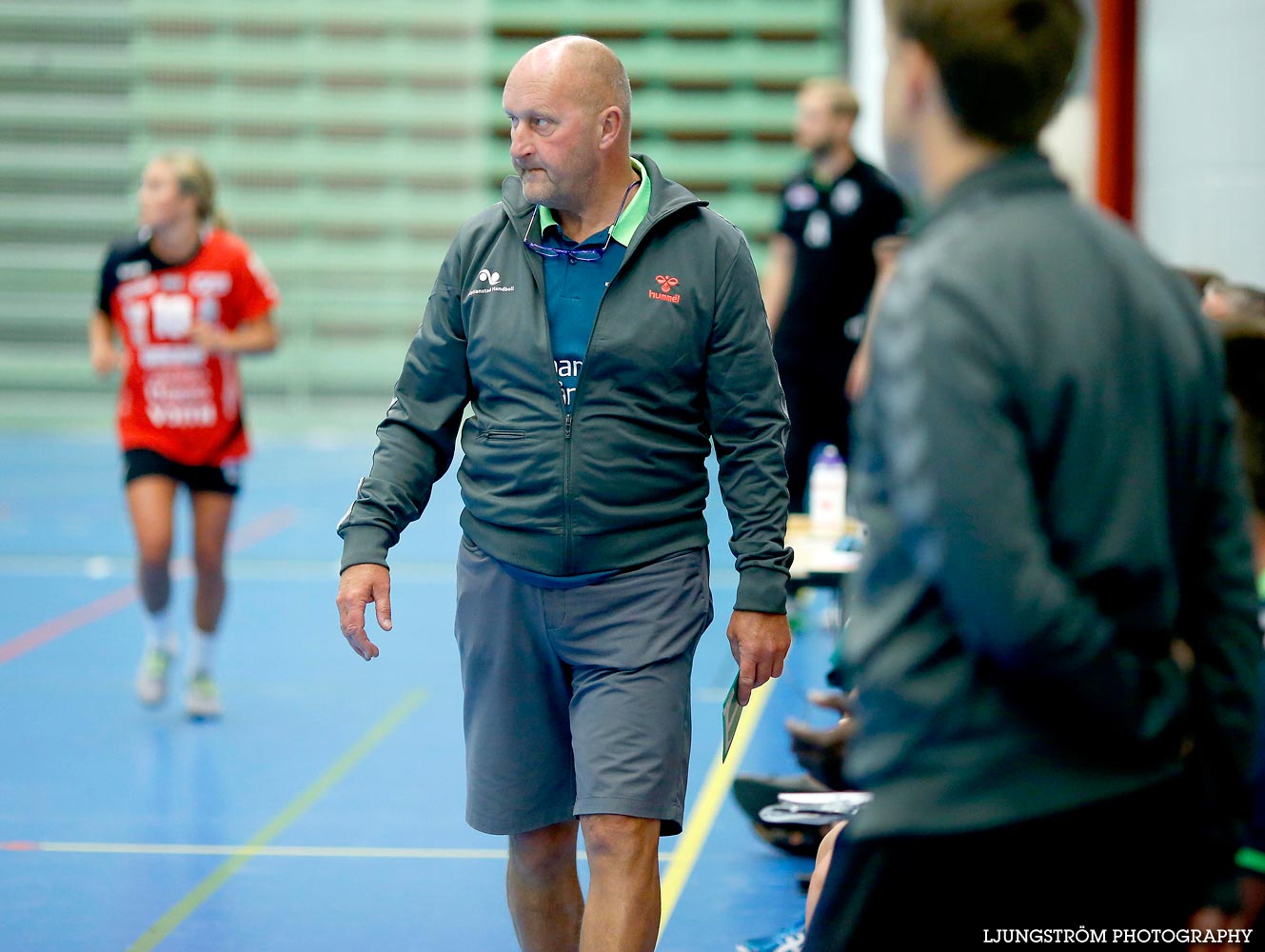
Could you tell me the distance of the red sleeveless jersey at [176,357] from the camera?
248 inches

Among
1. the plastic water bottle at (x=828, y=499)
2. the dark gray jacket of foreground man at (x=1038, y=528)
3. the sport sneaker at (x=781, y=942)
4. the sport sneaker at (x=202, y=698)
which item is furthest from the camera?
the sport sneaker at (x=202, y=698)

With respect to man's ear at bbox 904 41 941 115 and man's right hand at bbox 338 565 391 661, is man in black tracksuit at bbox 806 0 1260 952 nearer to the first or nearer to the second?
man's ear at bbox 904 41 941 115

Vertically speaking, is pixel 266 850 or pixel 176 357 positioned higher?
pixel 176 357

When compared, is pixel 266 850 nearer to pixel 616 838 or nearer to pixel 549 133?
pixel 616 838

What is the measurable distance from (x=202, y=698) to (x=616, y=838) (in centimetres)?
371

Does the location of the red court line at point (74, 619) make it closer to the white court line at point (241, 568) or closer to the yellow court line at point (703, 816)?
the white court line at point (241, 568)

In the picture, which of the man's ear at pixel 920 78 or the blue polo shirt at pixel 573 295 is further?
the blue polo shirt at pixel 573 295

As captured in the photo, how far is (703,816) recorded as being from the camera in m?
5.23

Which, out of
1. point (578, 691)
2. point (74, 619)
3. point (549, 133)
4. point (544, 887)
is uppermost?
point (549, 133)

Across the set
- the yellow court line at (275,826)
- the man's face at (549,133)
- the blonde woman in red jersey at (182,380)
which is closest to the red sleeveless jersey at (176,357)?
the blonde woman in red jersey at (182,380)

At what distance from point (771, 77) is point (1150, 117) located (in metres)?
10.3

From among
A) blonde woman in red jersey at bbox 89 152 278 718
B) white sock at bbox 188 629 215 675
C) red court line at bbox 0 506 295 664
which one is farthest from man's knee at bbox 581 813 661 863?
red court line at bbox 0 506 295 664

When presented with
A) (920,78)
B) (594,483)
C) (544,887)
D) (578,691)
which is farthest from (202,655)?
(920,78)

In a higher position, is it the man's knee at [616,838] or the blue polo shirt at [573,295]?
the blue polo shirt at [573,295]
